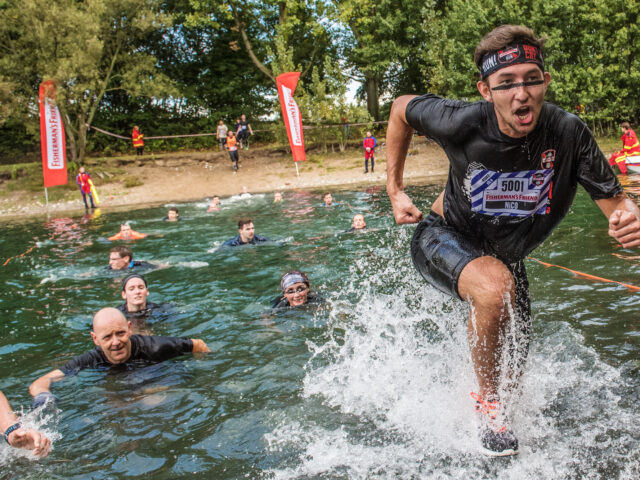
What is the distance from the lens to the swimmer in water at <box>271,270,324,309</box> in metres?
7.42

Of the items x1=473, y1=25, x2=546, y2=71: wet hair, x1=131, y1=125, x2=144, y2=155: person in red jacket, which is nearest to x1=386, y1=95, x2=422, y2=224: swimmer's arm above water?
x1=473, y1=25, x2=546, y2=71: wet hair

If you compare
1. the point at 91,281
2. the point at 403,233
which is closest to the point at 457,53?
the point at 403,233

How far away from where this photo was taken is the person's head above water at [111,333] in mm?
5480

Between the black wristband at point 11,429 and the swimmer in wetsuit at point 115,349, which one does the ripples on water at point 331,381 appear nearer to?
the swimmer in wetsuit at point 115,349

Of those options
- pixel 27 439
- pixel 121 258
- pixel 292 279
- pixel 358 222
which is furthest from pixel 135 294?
pixel 358 222

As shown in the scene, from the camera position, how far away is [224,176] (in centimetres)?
2786

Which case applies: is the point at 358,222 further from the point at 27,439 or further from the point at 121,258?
the point at 27,439

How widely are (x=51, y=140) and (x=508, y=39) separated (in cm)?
2243

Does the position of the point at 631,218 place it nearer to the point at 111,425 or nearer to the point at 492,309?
the point at 492,309

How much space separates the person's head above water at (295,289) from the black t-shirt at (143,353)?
1.76 meters

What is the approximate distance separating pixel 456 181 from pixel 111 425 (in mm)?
3432

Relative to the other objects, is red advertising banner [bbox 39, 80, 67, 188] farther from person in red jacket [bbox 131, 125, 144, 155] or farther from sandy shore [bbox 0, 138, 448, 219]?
person in red jacket [bbox 131, 125, 144, 155]

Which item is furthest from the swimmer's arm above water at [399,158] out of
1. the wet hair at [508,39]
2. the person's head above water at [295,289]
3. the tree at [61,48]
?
the tree at [61,48]

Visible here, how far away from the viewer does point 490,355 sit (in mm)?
3039
